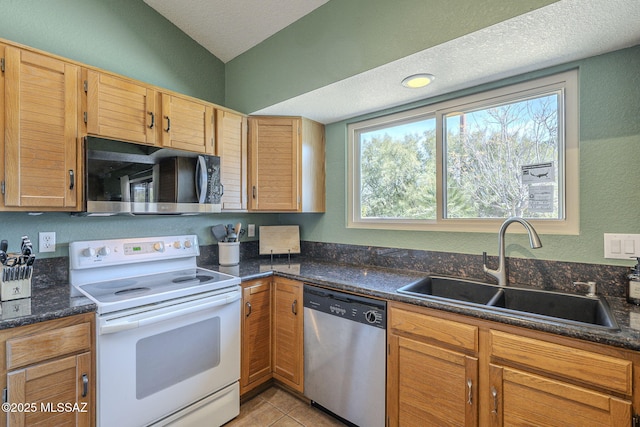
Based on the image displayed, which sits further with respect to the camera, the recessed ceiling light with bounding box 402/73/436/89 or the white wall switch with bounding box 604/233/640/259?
the recessed ceiling light with bounding box 402/73/436/89

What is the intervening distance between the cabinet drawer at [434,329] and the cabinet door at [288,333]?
700mm

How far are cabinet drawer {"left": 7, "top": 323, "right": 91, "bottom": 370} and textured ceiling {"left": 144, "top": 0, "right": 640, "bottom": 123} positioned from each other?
181cm

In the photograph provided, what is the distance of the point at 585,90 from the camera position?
154cm

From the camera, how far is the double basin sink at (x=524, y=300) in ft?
4.23

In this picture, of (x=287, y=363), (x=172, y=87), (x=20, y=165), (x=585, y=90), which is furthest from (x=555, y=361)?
(x=172, y=87)

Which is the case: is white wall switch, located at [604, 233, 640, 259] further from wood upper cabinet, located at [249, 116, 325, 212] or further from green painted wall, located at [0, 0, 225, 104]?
green painted wall, located at [0, 0, 225, 104]


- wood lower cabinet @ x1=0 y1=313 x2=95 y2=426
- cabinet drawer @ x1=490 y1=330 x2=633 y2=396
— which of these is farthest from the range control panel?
cabinet drawer @ x1=490 y1=330 x2=633 y2=396

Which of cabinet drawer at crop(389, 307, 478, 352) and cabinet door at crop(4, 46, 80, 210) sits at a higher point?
cabinet door at crop(4, 46, 80, 210)

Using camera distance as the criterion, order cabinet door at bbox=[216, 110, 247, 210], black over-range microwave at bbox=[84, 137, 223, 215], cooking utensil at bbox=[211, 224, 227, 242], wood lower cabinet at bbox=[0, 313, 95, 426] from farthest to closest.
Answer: cooking utensil at bbox=[211, 224, 227, 242], cabinet door at bbox=[216, 110, 247, 210], black over-range microwave at bbox=[84, 137, 223, 215], wood lower cabinet at bbox=[0, 313, 95, 426]

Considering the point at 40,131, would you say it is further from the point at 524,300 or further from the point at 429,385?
the point at 524,300

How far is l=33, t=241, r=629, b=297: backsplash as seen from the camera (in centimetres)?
147

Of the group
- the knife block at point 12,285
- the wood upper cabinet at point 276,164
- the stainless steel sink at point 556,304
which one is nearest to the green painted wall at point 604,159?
the stainless steel sink at point 556,304

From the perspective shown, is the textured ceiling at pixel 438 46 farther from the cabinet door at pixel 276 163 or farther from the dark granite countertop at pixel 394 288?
Result: the dark granite countertop at pixel 394 288

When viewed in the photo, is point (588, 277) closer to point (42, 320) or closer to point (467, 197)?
point (467, 197)
